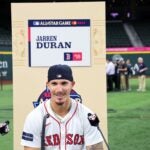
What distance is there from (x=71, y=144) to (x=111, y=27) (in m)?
56.9

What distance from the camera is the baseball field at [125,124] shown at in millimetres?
12453

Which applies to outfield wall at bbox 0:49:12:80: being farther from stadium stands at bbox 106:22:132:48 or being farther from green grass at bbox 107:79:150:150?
green grass at bbox 107:79:150:150

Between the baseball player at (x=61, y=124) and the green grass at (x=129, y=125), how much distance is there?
24.2ft

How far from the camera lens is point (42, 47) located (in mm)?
8148

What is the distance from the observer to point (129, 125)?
50.1 feet

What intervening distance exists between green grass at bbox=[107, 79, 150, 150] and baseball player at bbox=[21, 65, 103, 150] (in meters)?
7.38

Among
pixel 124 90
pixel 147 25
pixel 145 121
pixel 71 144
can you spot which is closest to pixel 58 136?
pixel 71 144

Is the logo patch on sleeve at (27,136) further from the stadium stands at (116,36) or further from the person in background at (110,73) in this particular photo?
the stadium stands at (116,36)

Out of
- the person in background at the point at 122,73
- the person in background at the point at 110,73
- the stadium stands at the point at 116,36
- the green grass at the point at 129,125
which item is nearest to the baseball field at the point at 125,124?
the green grass at the point at 129,125

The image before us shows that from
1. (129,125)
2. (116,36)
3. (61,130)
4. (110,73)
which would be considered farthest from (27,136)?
(116,36)

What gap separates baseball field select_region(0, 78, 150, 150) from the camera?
1245 cm

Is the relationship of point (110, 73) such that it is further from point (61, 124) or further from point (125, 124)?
point (61, 124)

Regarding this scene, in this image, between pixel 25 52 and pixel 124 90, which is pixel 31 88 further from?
pixel 124 90

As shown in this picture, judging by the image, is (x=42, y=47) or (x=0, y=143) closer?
(x=42, y=47)
